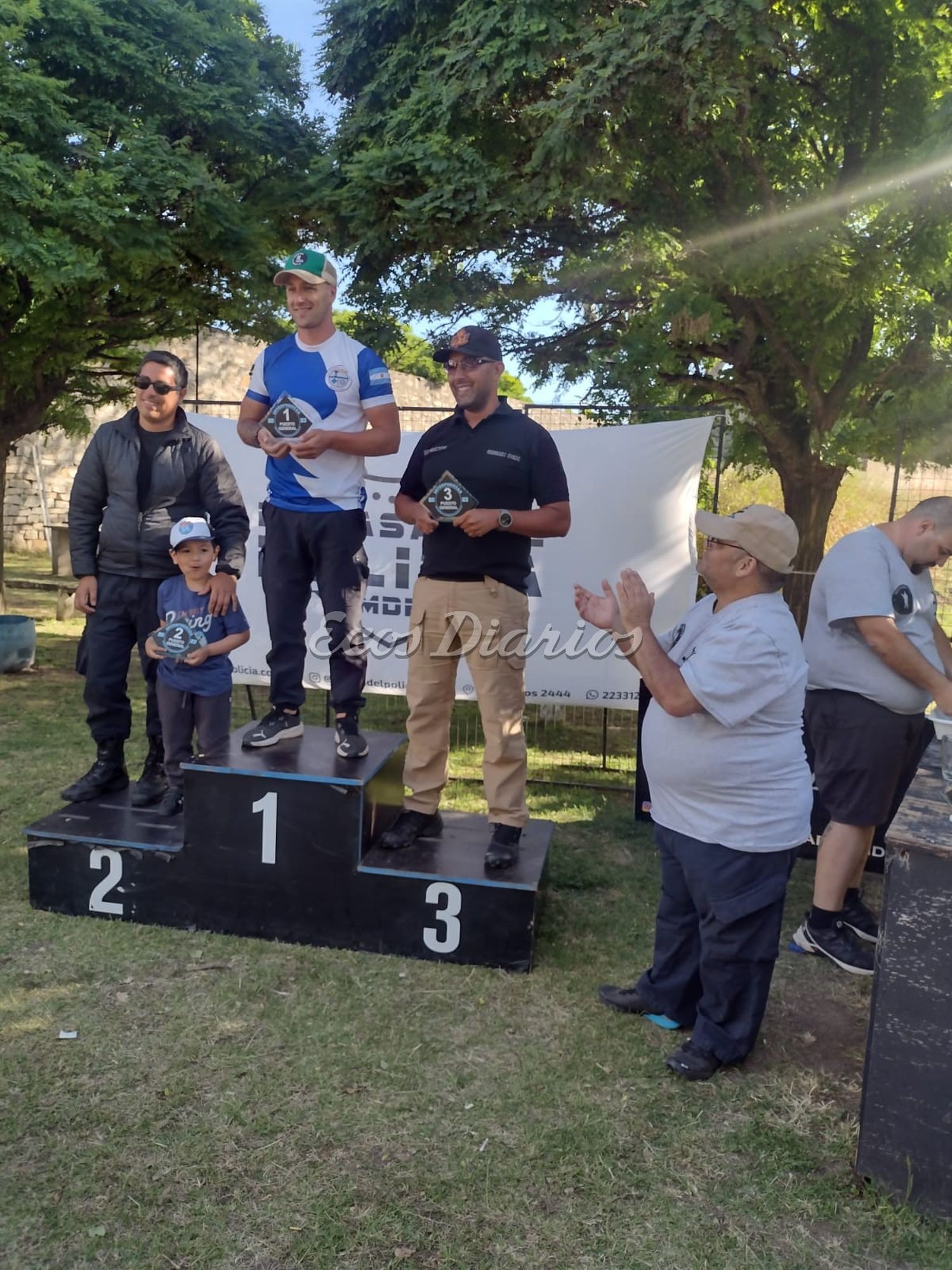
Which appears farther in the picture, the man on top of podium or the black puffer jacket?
the black puffer jacket

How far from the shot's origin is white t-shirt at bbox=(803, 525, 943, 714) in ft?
10.9

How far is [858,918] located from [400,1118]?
2.21 meters

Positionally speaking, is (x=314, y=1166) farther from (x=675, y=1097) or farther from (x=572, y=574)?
(x=572, y=574)

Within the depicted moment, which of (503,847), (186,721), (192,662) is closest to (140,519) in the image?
(192,662)

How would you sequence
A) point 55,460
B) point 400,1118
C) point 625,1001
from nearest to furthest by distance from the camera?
point 400,1118 → point 625,1001 → point 55,460

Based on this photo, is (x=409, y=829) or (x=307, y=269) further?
(x=409, y=829)

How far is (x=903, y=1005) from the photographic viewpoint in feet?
7.47

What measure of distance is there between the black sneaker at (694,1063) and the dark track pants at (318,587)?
1.72 metres

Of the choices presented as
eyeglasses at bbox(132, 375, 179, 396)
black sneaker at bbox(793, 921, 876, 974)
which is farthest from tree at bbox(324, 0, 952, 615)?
black sneaker at bbox(793, 921, 876, 974)

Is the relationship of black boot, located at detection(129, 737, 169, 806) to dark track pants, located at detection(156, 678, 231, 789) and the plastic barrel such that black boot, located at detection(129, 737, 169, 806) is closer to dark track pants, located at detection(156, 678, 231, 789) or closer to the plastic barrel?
dark track pants, located at detection(156, 678, 231, 789)

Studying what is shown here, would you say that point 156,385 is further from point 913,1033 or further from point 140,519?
point 913,1033

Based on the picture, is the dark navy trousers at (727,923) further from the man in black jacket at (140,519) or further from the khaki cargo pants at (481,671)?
the man in black jacket at (140,519)

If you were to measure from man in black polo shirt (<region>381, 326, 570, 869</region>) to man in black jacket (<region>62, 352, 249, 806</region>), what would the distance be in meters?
0.86

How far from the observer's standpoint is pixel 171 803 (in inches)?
156
